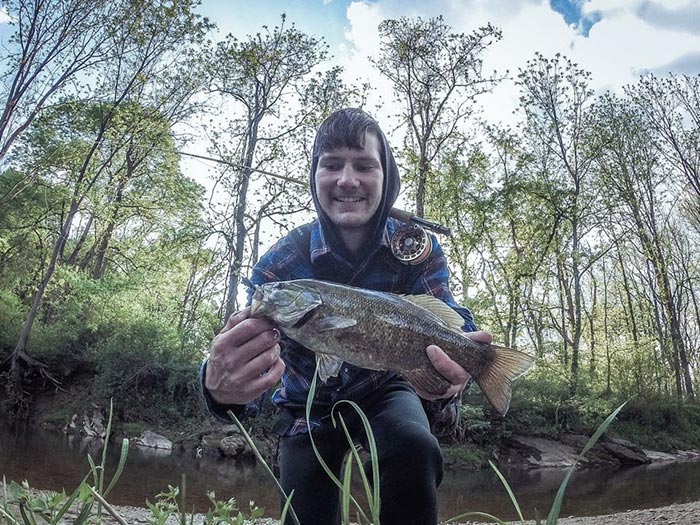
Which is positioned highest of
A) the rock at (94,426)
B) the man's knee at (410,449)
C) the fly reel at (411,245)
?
the fly reel at (411,245)

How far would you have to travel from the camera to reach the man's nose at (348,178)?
2.73 meters

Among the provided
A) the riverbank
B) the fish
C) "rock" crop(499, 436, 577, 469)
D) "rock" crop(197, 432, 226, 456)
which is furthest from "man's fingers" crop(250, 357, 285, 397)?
"rock" crop(499, 436, 577, 469)

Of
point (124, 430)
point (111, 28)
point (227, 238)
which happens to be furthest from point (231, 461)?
point (111, 28)

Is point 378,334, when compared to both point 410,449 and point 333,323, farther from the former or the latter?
point 410,449

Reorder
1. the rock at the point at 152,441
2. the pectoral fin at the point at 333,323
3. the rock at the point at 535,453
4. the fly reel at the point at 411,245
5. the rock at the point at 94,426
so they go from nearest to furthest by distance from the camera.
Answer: the pectoral fin at the point at 333,323 < the fly reel at the point at 411,245 < the rock at the point at 152,441 < the rock at the point at 94,426 < the rock at the point at 535,453

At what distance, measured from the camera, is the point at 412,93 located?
24.5 meters

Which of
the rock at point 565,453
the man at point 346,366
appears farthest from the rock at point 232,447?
the man at point 346,366

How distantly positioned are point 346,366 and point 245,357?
2.70 ft

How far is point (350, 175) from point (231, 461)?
53.6 feet

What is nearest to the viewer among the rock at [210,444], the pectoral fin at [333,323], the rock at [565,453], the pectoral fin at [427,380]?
the pectoral fin at [333,323]

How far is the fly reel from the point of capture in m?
2.85

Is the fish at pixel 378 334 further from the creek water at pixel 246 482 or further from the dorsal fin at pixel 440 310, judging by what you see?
the creek water at pixel 246 482

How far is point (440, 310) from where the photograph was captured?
7.41 feet

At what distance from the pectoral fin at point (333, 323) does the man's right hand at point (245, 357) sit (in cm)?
16
